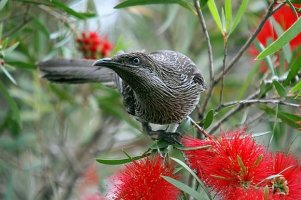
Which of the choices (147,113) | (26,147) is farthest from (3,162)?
(147,113)

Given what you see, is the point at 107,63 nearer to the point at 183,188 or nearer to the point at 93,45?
the point at 183,188

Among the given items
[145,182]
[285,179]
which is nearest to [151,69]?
[145,182]

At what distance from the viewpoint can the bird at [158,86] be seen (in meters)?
2.73

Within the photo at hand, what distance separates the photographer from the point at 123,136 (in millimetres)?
4828

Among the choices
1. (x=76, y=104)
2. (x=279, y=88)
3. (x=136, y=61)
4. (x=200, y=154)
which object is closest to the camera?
(x=200, y=154)

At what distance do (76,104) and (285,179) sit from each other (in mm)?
2165

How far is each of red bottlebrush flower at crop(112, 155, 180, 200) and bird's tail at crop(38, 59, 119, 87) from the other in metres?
1.11

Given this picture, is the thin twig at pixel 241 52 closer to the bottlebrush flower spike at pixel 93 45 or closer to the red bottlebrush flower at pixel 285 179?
the red bottlebrush flower at pixel 285 179

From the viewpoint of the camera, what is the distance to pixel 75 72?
3.46 metres

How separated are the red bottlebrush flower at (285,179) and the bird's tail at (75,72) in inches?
52.5

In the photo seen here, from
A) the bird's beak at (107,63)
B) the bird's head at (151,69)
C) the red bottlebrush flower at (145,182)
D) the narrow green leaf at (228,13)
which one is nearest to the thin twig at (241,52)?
the narrow green leaf at (228,13)

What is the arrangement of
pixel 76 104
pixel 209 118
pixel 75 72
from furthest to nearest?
pixel 76 104 → pixel 75 72 → pixel 209 118

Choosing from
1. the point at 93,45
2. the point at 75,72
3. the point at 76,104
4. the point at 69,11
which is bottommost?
the point at 76,104

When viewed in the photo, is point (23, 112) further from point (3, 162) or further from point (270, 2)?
point (270, 2)
